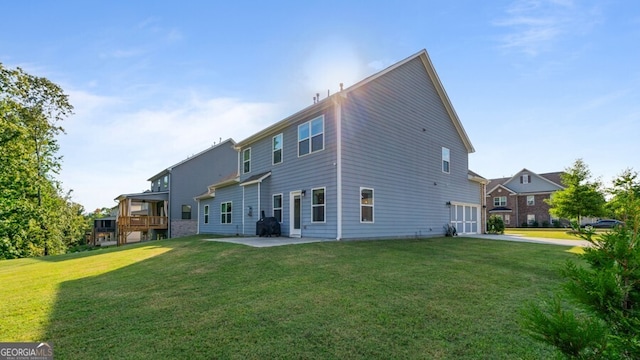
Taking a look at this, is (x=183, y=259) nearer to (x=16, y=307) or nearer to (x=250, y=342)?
(x=16, y=307)

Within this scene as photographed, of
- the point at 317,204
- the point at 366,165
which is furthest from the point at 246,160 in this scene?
the point at 366,165

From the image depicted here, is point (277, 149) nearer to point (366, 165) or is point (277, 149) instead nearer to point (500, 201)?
point (366, 165)

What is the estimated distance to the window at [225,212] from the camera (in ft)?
63.8

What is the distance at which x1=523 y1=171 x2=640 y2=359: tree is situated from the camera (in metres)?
1.62

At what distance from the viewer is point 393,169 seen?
14.1m

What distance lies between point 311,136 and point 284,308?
9.74 m

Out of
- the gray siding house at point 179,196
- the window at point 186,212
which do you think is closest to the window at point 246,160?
the gray siding house at point 179,196

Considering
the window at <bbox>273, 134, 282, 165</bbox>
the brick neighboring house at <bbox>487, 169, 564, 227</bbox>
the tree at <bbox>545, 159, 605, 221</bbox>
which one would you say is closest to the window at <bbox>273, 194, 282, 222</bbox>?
the window at <bbox>273, 134, 282, 165</bbox>

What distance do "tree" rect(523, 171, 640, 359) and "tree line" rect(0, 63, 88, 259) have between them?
26.0 m

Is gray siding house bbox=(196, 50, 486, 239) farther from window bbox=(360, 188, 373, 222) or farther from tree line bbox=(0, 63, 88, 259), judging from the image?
tree line bbox=(0, 63, 88, 259)

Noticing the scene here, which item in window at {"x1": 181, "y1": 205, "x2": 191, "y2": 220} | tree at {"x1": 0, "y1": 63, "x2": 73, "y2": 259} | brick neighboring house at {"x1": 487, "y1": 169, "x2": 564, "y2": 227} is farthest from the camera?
brick neighboring house at {"x1": 487, "y1": 169, "x2": 564, "y2": 227}

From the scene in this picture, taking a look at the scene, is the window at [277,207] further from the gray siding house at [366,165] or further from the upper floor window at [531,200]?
the upper floor window at [531,200]

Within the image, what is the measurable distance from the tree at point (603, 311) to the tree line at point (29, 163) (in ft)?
85.3

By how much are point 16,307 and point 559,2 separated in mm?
14705
